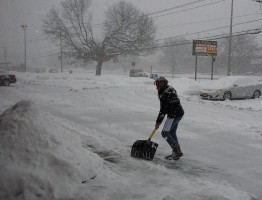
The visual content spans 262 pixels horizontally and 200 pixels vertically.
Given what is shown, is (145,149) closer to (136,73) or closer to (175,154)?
(175,154)

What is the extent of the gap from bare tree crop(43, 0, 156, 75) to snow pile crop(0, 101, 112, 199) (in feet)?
132

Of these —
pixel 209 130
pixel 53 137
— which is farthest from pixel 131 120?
pixel 53 137

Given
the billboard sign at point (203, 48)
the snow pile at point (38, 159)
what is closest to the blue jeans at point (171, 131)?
the snow pile at point (38, 159)

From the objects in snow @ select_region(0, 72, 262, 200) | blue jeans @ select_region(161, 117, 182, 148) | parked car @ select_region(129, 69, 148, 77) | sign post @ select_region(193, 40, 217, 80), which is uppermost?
sign post @ select_region(193, 40, 217, 80)

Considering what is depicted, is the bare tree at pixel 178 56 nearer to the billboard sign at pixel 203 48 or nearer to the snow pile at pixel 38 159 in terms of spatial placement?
the billboard sign at pixel 203 48

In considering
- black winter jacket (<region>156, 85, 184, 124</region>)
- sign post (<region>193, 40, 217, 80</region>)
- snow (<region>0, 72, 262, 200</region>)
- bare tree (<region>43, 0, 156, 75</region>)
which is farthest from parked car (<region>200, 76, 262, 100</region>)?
bare tree (<region>43, 0, 156, 75</region>)

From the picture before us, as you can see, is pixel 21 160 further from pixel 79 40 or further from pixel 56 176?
pixel 79 40

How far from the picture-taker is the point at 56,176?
4.27 metres

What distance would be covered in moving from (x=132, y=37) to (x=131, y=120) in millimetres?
37396

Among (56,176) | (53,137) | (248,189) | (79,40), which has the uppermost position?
(79,40)

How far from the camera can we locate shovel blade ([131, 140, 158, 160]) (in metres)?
5.86

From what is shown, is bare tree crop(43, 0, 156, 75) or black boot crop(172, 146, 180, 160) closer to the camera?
black boot crop(172, 146, 180, 160)

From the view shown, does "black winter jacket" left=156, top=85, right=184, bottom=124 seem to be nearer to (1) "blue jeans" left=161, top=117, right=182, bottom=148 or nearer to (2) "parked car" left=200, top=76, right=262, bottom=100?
(1) "blue jeans" left=161, top=117, right=182, bottom=148

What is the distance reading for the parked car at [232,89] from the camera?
17.3 m
